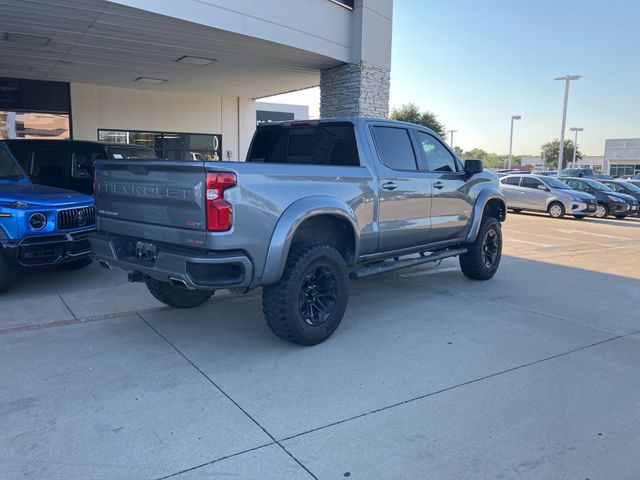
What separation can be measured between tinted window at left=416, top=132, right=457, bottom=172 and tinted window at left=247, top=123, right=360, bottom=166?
1219mm

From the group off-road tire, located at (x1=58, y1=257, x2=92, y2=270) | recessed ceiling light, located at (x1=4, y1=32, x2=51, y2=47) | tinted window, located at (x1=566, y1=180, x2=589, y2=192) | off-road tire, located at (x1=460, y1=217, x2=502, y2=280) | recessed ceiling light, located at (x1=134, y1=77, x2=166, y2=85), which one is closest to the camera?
off-road tire, located at (x1=460, y1=217, x2=502, y2=280)

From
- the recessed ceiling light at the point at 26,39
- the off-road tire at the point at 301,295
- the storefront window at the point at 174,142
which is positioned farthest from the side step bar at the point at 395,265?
the storefront window at the point at 174,142

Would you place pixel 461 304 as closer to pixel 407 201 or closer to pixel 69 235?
pixel 407 201

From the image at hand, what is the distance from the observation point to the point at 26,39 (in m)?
9.57

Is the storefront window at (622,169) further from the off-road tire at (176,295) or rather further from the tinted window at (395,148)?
the off-road tire at (176,295)

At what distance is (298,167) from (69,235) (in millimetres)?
3665

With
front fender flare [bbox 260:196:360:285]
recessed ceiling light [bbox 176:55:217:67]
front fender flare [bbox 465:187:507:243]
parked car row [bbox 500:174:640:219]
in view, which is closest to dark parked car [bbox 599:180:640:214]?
parked car row [bbox 500:174:640:219]

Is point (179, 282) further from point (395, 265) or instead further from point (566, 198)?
point (566, 198)

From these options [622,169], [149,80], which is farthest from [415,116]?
[622,169]

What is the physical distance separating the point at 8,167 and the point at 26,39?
3846mm

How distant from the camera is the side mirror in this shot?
682 centimetres

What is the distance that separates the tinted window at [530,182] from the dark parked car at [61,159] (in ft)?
52.3

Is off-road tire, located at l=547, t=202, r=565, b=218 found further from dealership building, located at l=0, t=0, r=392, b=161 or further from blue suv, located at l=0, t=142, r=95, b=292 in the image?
blue suv, located at l=0, t=142, r=95, b=292

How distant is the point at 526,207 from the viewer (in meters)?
19.8
